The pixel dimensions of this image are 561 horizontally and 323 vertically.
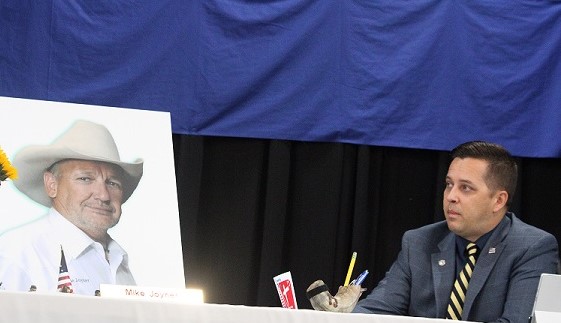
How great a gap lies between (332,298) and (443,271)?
0.63m

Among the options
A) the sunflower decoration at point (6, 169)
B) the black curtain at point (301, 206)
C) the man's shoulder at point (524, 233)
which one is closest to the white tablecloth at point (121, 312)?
the man's shoulder at point (524, 233)

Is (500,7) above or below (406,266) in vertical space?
above

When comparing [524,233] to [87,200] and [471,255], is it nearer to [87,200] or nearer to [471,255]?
[471,255]

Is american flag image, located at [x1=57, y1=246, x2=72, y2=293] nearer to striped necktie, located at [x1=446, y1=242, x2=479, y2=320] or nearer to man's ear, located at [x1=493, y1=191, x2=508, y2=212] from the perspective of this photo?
striped necktie, located at [x1=446, y1=242, x2=479, y2=320]

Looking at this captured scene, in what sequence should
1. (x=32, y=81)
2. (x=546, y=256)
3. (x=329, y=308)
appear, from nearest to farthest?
1. (x=329, y=308)
2. (x=546, y=256)
3. (x=32, y=81)

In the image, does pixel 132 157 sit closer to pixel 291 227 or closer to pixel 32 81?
pixel 32 81

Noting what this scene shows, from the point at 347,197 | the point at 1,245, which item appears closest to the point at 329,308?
the point at 1,245

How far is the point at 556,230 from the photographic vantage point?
15.2 feet

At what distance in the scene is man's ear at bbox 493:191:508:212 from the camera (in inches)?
133

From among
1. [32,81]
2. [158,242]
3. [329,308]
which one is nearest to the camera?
[329,308]

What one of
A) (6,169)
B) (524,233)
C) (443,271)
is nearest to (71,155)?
(6,169)

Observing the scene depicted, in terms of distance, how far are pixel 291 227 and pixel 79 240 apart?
147 centimetres

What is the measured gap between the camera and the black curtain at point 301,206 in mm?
4613

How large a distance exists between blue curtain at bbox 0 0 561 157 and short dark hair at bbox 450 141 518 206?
39.2 inches
